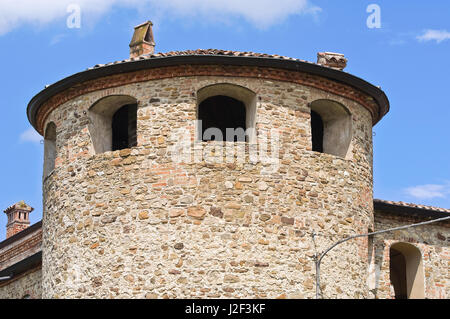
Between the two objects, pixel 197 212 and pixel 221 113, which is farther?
pixel 221 113

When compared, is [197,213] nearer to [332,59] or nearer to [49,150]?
[49,150]

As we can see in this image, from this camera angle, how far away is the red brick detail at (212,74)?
17922 millimetres

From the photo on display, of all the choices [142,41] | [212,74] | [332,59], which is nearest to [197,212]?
[212,74]

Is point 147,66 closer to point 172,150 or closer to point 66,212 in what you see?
point 172,150

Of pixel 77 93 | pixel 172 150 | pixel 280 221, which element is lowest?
pixel 280 221

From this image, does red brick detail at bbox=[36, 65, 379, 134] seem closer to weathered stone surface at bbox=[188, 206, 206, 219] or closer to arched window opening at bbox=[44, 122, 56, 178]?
arched window opening at bbox=[44, 122, 56, 178]

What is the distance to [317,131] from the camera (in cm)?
2058

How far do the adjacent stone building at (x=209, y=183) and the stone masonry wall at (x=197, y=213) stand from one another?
0.03 meters

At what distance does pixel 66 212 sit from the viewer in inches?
720

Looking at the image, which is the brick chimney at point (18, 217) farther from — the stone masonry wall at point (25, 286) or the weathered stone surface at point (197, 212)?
the weathered stone surface at point (197, 212)

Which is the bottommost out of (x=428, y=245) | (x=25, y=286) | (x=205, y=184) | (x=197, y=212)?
(x=25, y=286)

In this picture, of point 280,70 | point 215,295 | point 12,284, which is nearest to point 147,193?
point 215,295

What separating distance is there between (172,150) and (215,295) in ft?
9.70

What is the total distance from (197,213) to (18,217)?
699 inches
